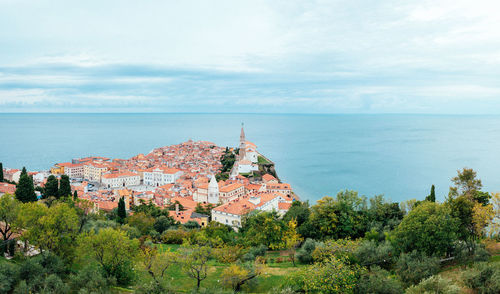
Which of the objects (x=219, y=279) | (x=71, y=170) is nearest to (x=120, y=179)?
(x=71, y=170)

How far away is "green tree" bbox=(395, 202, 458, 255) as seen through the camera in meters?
15.0

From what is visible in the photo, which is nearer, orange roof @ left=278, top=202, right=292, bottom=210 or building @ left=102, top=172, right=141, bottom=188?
orange roof @ left=278, top=202, right=292, bottom=210

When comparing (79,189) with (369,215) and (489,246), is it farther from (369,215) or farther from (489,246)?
(489,246)

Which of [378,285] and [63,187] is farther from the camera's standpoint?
[63,187]

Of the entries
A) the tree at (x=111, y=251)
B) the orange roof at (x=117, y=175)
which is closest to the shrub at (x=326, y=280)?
the tree at (x=111, y=251)

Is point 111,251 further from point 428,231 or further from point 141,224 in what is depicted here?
point 428,231

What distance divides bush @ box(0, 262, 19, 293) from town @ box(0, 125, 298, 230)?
59.3 feet

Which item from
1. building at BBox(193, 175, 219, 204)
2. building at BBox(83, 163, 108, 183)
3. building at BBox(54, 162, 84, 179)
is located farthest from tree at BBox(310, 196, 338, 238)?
building at BBox(54, 162, 84, 179)

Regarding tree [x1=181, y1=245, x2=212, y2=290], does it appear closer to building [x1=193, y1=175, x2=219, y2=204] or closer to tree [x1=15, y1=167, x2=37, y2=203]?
tree [x1=15, y1=167, x2=37, y2=203]

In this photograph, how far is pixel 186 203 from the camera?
44281 millimetres

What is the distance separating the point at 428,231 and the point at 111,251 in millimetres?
14028

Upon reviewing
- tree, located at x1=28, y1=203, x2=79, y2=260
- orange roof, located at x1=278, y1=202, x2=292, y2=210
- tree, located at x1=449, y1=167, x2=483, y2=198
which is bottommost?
orange roof, located at x1=278, y1=202, x2=292, y2=210

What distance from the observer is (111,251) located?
13.5 meters

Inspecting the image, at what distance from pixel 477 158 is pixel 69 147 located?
384 ft
